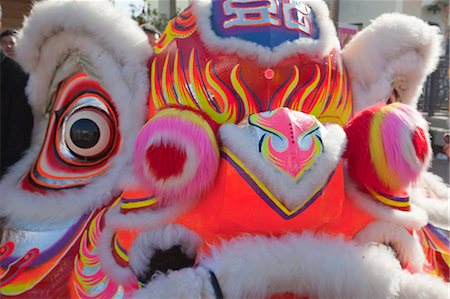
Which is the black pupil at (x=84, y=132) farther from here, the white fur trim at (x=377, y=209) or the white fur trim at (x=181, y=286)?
the white fur trim at (x=377, y=209)

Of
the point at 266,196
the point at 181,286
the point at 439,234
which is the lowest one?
the point at 439,234

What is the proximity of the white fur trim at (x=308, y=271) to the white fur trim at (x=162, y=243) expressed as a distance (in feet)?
0.27

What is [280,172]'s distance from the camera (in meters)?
0.95

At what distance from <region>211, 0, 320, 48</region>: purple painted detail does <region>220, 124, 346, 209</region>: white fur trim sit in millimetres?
262

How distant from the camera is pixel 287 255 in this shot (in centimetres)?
89

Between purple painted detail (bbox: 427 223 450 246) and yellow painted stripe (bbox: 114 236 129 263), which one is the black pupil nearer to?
yellow painted stripe (bbox: 114 236 129 263)

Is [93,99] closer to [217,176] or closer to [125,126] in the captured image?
[125,126]

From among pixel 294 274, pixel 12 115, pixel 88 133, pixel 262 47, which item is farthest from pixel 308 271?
pixel 12 115

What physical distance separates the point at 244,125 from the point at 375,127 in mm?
277

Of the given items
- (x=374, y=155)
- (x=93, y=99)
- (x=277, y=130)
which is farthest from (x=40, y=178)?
(x=374, y=155)

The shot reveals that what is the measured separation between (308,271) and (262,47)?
21.0 inches

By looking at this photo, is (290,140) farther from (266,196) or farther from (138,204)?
(138,204)

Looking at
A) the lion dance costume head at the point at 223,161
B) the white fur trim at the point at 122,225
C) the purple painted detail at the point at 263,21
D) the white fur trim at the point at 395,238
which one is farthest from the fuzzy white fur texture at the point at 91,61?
the white fur trim at the point at 395,238

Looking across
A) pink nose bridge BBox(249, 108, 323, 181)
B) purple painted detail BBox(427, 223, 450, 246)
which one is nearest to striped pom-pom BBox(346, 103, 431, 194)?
pink nose bridge BBox(249, 108, 323, 181)
